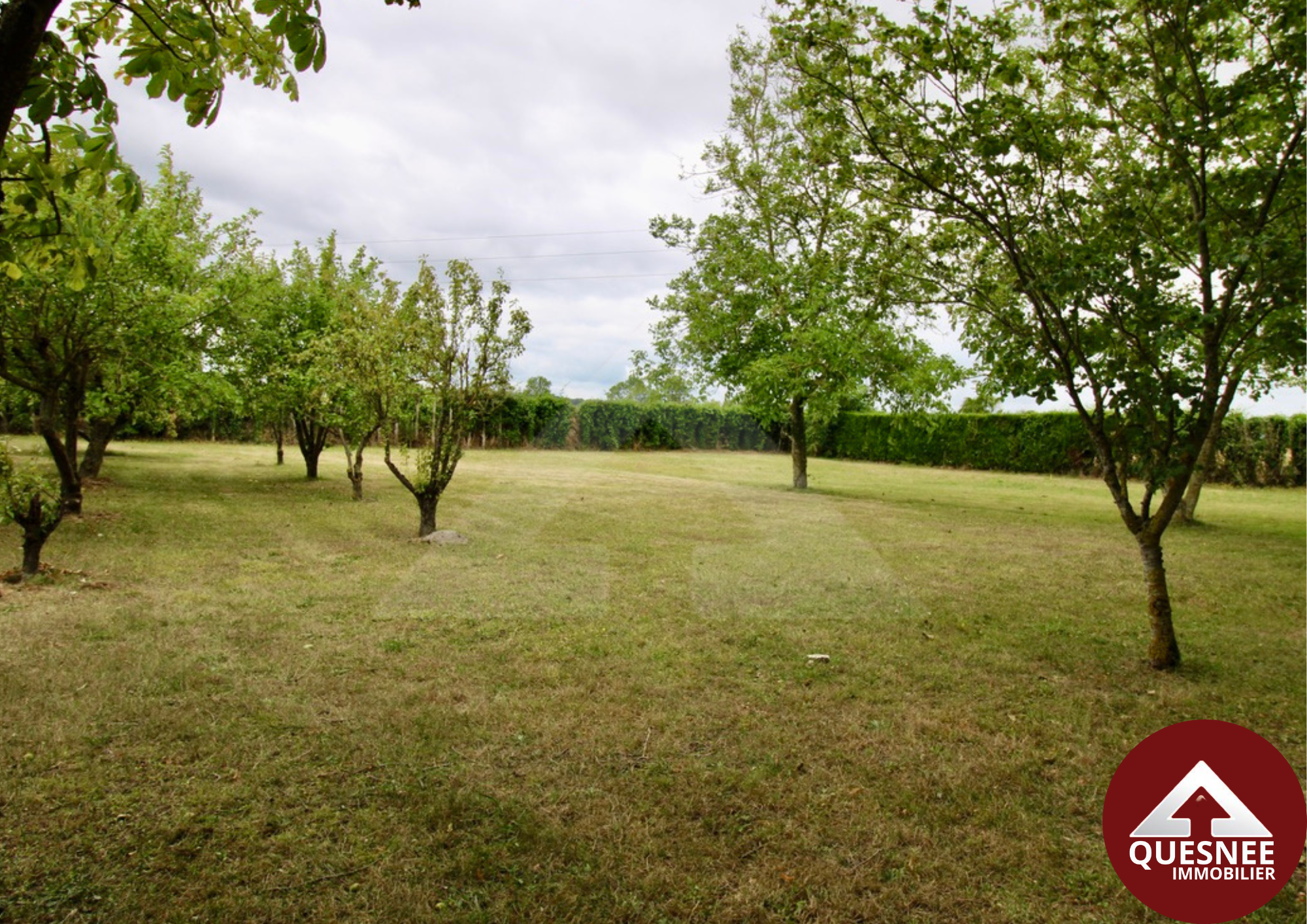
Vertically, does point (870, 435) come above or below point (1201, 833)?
above

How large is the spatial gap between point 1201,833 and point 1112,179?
3.78m

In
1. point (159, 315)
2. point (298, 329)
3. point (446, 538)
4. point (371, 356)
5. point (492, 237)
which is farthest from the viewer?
point (492, 237)

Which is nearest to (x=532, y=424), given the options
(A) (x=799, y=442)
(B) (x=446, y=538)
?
(A) (x=799, y=442)

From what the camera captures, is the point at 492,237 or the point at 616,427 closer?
the point at 492,237

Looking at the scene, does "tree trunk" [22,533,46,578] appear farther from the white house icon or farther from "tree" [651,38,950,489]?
"tree" [651,38,950,489]

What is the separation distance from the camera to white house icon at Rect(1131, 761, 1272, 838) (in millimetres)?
2113

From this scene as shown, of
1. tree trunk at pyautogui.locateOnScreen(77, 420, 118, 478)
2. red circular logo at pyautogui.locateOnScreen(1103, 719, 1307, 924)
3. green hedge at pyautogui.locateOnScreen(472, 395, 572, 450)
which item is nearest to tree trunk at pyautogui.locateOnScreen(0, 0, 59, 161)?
red circular logo at pyautogui.locateOnScreen(1103, 719, 1307, 924)

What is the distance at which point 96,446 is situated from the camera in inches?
423

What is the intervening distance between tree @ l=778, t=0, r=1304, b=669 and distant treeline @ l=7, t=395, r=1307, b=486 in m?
8.72

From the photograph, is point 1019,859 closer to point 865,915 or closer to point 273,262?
point 865,915

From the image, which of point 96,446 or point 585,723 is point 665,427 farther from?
point 585,723

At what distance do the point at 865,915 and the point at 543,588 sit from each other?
13.8 feet

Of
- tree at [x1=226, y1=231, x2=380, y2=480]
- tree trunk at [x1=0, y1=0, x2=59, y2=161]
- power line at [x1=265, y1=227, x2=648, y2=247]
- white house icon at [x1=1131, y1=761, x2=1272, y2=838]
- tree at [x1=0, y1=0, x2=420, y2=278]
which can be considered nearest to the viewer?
tree trunk at [x1=0, y1=0, x2=59, y2=161]

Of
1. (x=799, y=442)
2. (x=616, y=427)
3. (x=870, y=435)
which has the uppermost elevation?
(x=870, y=435)
